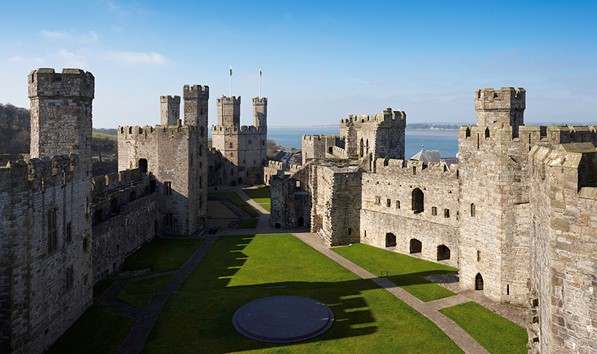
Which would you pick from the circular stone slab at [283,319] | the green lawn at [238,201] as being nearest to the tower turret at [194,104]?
the green lawn at [238,201]

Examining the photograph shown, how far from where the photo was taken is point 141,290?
25344 millimetres

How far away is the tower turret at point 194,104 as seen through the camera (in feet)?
157

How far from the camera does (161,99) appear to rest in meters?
58.9

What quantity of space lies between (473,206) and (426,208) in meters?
7.69

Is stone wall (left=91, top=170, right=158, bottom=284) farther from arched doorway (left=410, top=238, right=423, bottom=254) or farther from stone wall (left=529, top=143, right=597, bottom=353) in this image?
stone wall (left=529, top=143, right=597, bottom=353)

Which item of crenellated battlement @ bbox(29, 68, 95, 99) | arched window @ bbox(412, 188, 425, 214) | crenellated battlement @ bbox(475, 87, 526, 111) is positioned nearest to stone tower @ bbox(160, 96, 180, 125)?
arched window @ bbox(412, 188, 425, 214)

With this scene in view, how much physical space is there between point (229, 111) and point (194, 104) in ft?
88.5

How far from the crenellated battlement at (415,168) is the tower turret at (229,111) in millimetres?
43588

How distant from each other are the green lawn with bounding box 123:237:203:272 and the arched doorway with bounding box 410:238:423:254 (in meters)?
16.1

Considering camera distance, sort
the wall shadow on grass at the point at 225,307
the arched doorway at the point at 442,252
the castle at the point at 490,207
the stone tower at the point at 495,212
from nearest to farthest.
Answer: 1. the castle at the point at 490,207
2. the wall shadow on grass at the point at 225,307
3. the stone tower at the point at 495,212
4. the arched doorway at the point at 442,252

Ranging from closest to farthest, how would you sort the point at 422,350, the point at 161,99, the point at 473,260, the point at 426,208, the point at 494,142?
the point at 422,350
the point at 494,142
the point at 473,260
the point at 426,208
the point at 161,99

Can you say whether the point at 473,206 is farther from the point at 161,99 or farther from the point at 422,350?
the point at 161,99

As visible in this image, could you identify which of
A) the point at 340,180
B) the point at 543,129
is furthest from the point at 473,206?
the point at 340,180

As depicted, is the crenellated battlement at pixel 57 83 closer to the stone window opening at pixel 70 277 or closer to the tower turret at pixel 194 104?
the stone window opening at pixel 70 277
